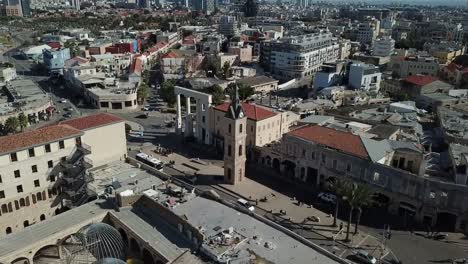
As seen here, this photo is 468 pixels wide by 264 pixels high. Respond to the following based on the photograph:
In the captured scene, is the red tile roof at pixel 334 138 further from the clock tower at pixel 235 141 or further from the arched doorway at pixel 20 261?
the arched doorway at pixel 20 261

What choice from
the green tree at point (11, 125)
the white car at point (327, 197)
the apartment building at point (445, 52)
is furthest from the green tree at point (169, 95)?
the apartment building at point (445, 52)

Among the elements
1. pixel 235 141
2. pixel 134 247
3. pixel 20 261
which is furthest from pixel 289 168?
pixel 20 261

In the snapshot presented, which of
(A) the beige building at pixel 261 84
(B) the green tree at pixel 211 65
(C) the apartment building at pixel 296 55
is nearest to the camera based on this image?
(A) the beige building at pixel 261 84

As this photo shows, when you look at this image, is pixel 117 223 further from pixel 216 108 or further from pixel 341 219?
pixel 216 108

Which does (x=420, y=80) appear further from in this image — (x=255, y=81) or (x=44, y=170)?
(x=44, y=170)

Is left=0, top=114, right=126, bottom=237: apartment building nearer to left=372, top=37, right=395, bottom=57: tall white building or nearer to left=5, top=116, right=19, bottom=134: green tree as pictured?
left=5, top=116, right=19, bottom=134: green tree
